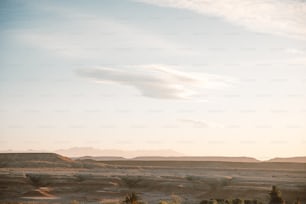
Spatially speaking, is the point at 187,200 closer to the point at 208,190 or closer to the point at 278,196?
the point at 208,190

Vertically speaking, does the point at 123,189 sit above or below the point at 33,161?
below

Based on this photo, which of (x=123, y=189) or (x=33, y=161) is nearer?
(x=123, y=189)

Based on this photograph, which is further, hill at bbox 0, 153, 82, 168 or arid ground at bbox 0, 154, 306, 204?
hill at bbox 0, 153, 82, 168

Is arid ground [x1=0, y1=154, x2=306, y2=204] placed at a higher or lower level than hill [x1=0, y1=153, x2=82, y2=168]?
lower

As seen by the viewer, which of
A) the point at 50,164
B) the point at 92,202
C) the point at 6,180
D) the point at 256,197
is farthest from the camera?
the point at 50,164

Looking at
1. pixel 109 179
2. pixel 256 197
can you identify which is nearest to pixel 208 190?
pixel 256 197

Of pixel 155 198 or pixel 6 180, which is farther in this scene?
pixel 6 180

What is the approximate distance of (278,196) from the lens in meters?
47.7

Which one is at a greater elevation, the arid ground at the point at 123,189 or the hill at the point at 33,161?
the hill at the point at 33,161

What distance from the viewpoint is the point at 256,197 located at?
65250 millimetres

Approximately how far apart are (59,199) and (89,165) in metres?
61.4

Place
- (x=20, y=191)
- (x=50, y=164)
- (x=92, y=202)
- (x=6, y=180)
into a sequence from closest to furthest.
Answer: (x=92, y=202), (x=20, y=191), (x=6, y=180), (x=50, y=164)

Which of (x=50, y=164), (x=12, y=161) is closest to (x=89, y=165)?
(x=50, y=164)

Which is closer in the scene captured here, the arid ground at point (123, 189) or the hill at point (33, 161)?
the arid ground at point (123, 189)
